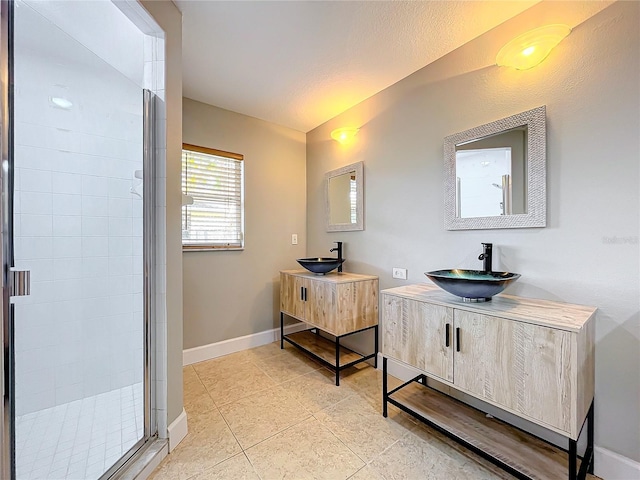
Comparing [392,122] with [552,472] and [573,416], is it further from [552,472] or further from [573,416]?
[552,472]

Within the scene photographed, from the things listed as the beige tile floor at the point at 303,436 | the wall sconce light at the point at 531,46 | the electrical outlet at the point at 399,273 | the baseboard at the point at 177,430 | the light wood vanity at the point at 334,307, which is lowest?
the beige tile floor at the point at 303,436

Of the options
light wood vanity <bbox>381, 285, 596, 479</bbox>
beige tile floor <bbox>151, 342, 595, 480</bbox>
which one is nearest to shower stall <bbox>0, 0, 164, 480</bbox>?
beige tile floor <bbox>151, 342, 595, 480</bbox>

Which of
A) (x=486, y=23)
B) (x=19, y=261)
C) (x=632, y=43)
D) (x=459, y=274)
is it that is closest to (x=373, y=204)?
(x=459, y=274)

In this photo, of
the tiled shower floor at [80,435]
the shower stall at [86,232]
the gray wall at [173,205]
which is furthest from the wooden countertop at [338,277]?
the tiled shower floor at [80,435]

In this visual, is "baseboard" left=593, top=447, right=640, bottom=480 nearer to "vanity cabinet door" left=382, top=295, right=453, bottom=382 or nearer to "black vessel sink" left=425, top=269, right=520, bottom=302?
"vanity cabinet door" left=382, top=295, right=453, bottom=382

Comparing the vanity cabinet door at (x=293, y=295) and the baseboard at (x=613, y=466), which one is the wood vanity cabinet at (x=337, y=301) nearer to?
the vanity cabinet door at (x=293, y=295)

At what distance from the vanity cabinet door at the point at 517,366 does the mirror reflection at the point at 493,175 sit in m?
0.77

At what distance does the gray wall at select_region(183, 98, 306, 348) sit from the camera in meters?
2.67

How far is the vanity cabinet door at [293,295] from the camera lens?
2666mm

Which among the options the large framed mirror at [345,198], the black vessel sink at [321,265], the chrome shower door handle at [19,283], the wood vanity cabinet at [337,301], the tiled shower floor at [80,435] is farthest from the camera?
the large framed mirror at [345,198]

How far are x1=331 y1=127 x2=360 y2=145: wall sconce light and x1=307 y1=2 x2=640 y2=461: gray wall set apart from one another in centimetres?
71

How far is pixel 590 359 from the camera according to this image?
51.9 inches

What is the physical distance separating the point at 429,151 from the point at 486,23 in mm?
809

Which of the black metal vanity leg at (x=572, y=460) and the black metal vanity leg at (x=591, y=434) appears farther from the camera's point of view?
the black metal vanity leg at (x=591, y=434)
